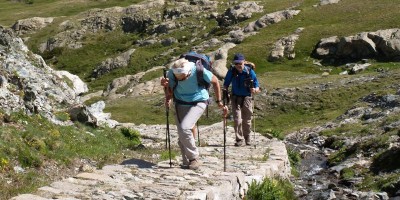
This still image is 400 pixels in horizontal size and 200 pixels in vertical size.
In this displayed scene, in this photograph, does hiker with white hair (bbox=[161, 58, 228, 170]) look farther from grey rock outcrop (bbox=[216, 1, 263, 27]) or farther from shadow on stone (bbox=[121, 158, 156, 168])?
grey rock outcrop (bbox=[216, 1, 263, 27])

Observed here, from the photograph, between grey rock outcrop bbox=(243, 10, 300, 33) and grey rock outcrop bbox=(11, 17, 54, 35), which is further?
grey rock outcrop bbox=(11, 17, 54, 35)

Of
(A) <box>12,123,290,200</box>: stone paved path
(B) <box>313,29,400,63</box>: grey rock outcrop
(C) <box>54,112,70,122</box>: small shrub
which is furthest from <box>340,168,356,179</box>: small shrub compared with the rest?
(B) <box>313,29,400,63</box>: grey rock outcrop

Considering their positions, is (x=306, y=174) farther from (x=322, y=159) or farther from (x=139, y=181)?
(x=139, y=181)

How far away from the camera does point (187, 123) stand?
12.7 m

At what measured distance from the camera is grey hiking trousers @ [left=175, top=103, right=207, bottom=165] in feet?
41.7

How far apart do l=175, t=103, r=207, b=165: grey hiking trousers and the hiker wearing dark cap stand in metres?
4.41

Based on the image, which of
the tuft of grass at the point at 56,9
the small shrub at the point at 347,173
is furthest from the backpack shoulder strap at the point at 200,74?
the tuft of grass at the point at 56,9

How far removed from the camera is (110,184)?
11.4 m

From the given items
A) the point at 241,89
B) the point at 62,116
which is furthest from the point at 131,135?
the point at 241,89

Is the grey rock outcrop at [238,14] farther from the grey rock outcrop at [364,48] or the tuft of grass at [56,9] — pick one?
the tuft of grass at [56,9]

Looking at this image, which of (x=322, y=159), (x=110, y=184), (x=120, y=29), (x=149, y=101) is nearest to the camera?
(x=110, y=184)

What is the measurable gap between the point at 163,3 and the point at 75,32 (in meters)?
22.7

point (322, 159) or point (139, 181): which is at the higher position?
point (139, 181)

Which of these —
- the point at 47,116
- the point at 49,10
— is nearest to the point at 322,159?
the point at 47,116
